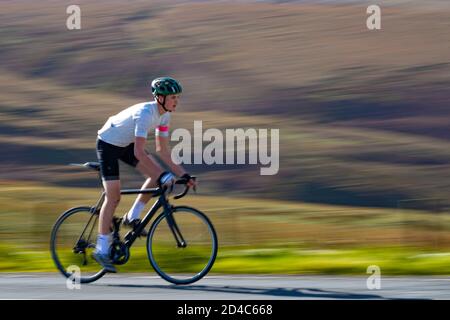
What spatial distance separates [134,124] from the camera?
923 centimetres

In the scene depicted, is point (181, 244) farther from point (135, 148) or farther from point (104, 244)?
point (135, 148)

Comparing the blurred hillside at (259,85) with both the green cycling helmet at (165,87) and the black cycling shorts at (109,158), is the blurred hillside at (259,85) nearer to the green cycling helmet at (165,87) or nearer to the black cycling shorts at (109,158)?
the black cycling shorts at (109,158)

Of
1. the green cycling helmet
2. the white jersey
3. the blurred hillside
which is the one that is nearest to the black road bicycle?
the white jersey

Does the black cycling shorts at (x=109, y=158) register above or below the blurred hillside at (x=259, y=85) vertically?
below

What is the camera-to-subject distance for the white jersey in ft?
29.8

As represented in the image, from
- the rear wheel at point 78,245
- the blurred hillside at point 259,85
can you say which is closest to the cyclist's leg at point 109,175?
the rear wheel at point 78,245

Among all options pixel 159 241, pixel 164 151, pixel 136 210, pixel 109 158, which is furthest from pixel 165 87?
pixel 159 241

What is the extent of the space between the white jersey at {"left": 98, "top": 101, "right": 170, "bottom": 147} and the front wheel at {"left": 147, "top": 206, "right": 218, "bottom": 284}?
0.72 meters

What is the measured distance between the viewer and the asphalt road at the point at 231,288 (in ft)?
28.1

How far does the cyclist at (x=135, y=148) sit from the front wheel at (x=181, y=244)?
0.80 feet

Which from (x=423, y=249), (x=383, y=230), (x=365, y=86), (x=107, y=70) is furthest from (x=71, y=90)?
(x=423, y=249)

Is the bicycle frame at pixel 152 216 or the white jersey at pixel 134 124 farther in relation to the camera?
the bicycle frame at pixel 152 216

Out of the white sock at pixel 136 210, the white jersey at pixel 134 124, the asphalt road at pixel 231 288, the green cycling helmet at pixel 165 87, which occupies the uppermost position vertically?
the green cycling helmet at pixel 165 87
